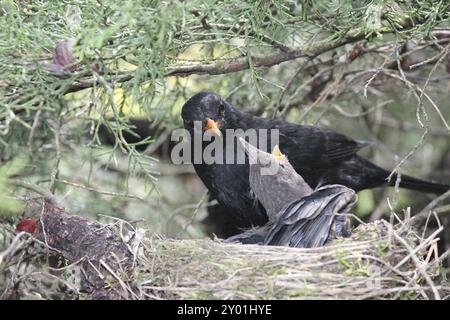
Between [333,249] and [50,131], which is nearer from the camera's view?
[333,249]

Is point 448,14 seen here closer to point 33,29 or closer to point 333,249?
point 333,249

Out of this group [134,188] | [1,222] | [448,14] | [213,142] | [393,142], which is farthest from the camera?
[393,142]

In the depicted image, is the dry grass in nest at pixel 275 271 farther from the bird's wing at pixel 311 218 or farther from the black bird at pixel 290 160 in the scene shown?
the black bird at pixel 290 160

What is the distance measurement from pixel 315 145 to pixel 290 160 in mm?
288

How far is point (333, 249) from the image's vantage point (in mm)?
3570

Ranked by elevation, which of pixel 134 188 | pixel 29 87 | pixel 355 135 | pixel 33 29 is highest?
pixel 33 29

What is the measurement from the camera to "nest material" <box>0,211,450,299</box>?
335cm

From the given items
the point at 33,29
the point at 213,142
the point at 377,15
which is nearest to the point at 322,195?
the point at 377,15

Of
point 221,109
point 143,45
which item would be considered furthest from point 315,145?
point 143,45

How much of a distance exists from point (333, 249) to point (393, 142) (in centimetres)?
393

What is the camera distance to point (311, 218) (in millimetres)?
3943

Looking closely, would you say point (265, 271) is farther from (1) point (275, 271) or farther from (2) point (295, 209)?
(2) point (295, 209)

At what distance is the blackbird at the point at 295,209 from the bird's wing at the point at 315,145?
0.78 m

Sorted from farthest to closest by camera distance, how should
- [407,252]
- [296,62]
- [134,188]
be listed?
[134,188], [296,62], [407,252]
